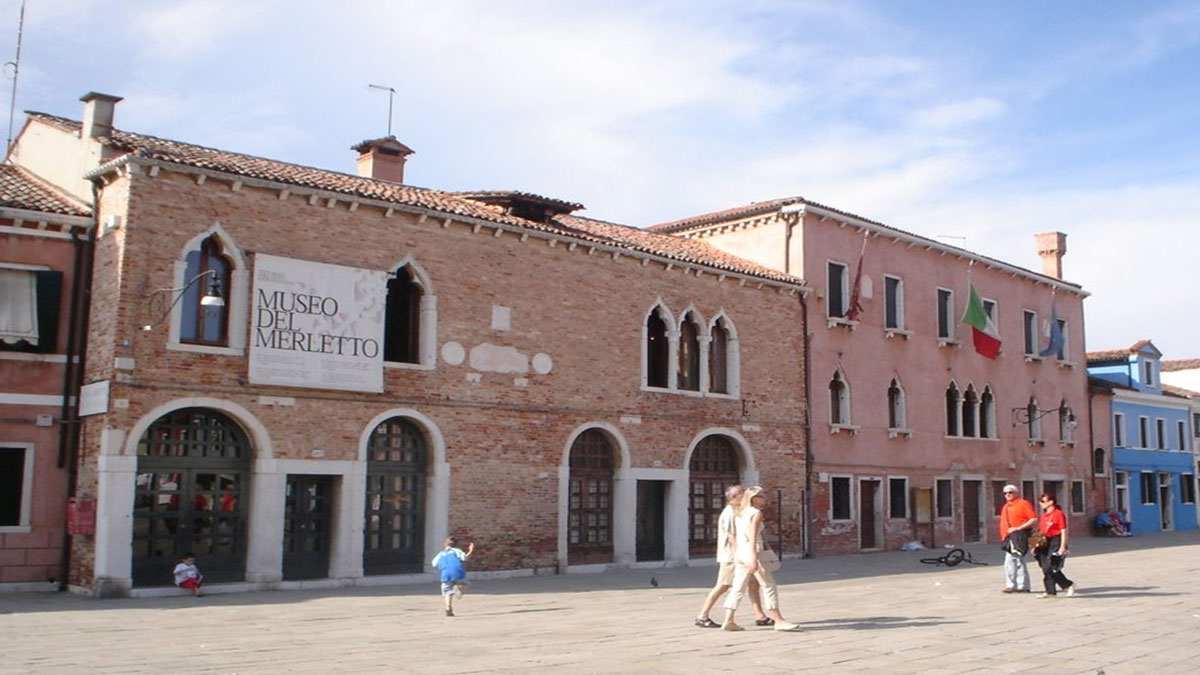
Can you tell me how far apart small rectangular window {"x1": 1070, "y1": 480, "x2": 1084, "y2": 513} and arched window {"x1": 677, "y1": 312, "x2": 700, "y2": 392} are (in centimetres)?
1603

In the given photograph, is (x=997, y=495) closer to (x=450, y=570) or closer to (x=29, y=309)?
(x=450, y=570)

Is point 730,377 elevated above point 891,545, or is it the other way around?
point 730,377

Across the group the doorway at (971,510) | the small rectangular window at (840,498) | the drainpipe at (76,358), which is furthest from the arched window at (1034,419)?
the drainpipe at (76,358)

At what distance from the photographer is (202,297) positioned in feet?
51.4

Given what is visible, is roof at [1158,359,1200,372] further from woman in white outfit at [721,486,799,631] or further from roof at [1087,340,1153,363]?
woman in white outfit at [721,486,799,631]

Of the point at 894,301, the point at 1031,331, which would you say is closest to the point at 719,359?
the point at 894,301

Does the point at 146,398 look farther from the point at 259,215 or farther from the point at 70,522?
the point at 259,215

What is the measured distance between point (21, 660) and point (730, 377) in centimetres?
1541

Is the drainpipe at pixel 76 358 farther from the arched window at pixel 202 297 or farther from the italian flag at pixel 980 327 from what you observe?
the italian flag at pixel 980 327

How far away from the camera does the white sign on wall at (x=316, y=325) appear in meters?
16.0

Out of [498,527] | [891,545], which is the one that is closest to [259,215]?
[498,527]

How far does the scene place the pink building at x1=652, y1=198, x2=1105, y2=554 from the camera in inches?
979

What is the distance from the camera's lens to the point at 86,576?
1470 cm

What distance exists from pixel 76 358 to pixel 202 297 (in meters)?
1.94
